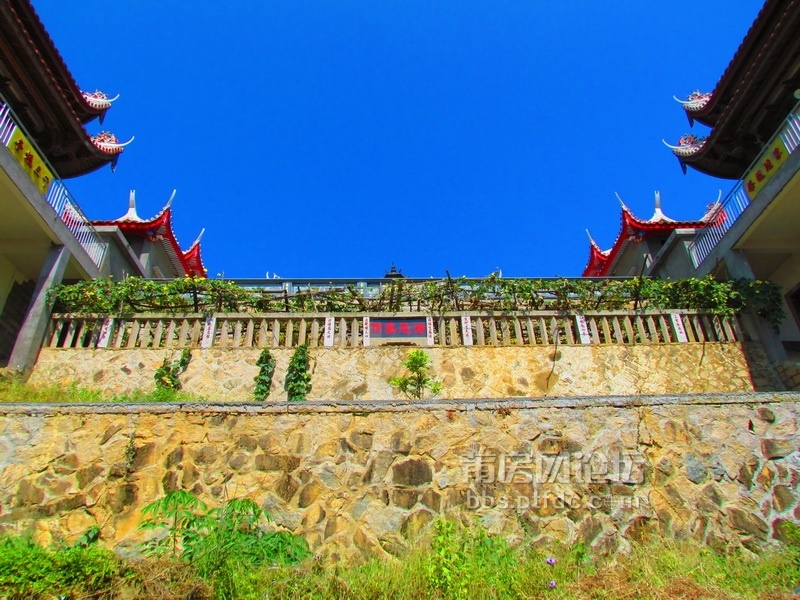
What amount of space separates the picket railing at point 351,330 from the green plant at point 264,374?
38 cm

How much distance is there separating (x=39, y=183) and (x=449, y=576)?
10.2m

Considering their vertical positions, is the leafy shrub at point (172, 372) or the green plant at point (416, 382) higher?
the leafy shrub at point (172, 372)

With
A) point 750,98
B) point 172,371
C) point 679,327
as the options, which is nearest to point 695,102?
point 750,98

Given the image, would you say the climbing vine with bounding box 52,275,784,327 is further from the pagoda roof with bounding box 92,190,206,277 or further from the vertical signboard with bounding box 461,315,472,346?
the pagoda roof with bounding box 92,190,206,277

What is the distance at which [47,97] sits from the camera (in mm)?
11758

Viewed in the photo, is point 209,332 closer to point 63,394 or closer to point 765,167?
point 63,394

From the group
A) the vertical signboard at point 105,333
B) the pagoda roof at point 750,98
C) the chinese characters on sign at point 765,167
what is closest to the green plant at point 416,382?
the vertical signboard at point 105,333

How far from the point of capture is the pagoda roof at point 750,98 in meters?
10.5

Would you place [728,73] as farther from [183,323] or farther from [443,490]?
[183,323]

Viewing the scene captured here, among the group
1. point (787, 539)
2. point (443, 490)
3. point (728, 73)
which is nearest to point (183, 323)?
point (443, 490)

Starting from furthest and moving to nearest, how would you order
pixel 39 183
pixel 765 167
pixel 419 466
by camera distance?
1. pixel 765 167
2. pixel 39 183
3. pixel 419 466

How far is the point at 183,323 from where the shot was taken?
29.1ft

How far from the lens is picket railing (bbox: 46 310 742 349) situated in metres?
8.77

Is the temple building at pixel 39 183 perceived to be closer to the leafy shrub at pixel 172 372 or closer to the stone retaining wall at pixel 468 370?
the stone retaining wall at pixel 468 370
